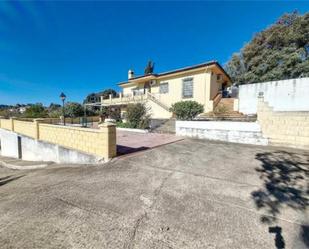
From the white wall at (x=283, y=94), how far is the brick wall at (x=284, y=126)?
3032 mm

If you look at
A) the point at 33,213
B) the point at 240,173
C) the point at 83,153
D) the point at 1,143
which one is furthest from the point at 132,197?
the point at 1,143

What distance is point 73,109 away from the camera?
2389 centimetres

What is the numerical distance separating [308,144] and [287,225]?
21.3 feet

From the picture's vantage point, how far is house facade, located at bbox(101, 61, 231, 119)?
14.5 metres

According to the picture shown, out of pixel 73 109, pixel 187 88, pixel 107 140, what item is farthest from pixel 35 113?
pixel 107 140

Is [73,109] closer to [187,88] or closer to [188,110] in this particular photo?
[187,88]

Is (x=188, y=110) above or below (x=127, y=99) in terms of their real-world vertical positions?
below

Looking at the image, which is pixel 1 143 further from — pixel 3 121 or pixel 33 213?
pixel 33 213

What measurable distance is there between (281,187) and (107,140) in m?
5.06

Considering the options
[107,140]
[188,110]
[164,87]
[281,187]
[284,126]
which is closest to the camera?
[281,187]

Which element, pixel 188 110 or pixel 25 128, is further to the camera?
pixel 188 110

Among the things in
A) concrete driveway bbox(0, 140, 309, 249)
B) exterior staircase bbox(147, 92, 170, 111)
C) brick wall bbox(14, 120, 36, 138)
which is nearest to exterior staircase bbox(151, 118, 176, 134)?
exterior staircase bbox(147, 92, 170, 111)

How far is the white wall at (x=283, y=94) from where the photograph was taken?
9.03 metres

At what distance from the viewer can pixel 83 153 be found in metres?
5.87
